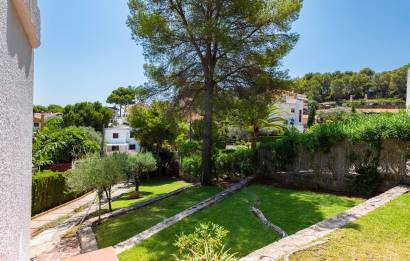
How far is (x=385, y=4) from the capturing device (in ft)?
60.2

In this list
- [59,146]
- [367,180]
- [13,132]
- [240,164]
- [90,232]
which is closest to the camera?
[13,132]

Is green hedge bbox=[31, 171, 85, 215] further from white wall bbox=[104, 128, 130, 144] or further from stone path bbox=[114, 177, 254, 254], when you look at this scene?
white wall bbox=[104, 128, 130, 144]

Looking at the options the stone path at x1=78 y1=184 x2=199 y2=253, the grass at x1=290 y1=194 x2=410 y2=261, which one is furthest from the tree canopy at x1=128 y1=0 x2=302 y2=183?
the grass at x1=290 y1=194 x2=410 y2=261

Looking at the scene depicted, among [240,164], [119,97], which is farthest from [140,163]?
[119,97]

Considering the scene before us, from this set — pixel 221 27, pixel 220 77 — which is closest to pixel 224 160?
pixel 220 77

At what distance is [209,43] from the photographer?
15.2 metres

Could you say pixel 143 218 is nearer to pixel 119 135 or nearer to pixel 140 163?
pixel 140 163

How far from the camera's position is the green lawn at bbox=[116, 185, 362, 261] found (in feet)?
24.0

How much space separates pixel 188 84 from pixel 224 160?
4.84m

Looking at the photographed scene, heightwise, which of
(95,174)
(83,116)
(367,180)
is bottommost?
(95,174)

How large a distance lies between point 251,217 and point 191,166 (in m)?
14.4

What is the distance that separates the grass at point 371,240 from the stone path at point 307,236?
17cm

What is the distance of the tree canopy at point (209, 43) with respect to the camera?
14438 mm

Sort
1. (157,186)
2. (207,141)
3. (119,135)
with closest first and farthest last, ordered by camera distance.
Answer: (207,141) < (157,186) < (119,135)
